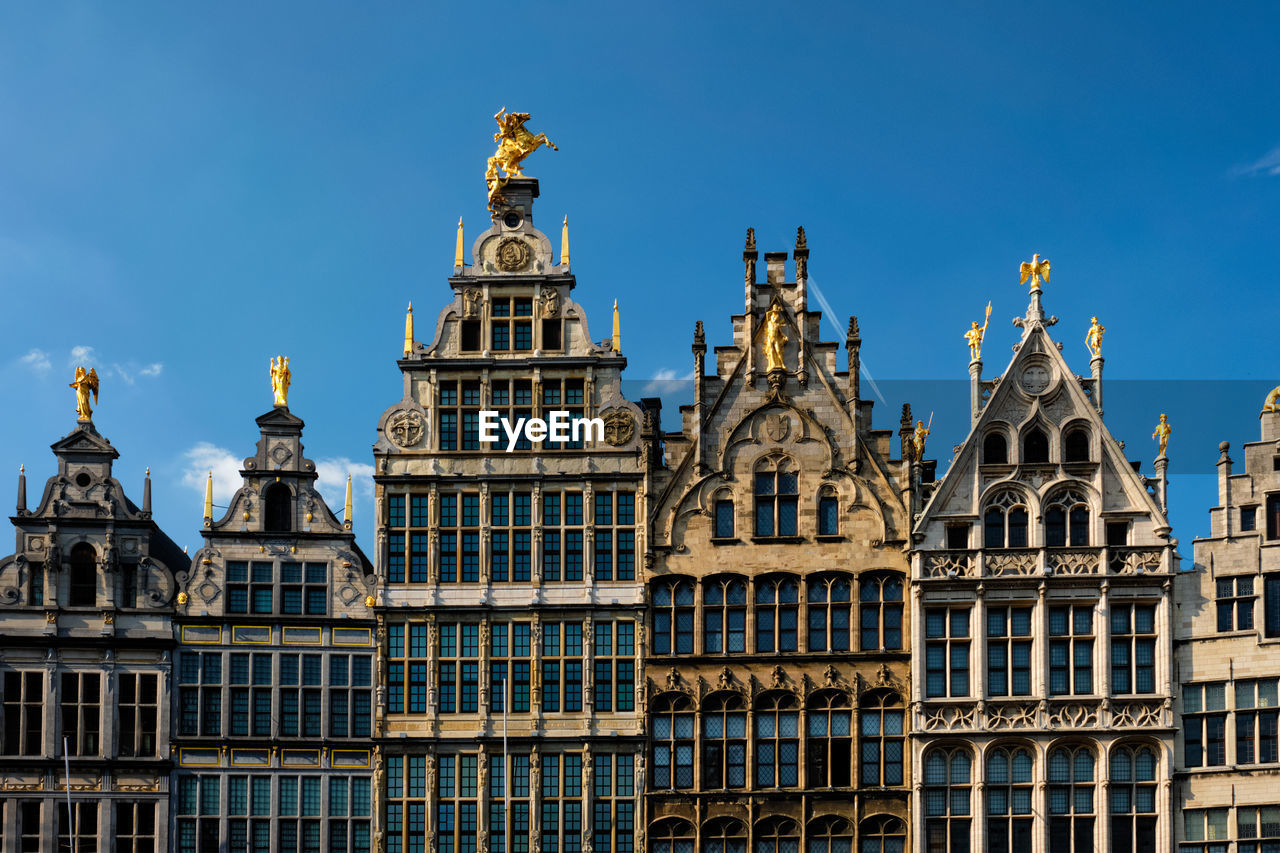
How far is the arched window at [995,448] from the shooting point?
54.8 metres

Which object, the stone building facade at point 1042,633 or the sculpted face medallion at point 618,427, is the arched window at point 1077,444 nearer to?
the stone building facade at point 1042,633

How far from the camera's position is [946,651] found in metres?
53.7

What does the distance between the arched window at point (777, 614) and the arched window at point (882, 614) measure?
1.72 metres

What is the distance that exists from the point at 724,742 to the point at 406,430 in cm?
1155

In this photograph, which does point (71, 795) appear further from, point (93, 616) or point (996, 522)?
point (996, 522)

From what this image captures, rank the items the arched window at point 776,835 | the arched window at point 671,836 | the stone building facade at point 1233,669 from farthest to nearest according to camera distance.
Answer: the arched window at point 671,836
the arched window at point 776,835
the stone building facade at point 1233,669

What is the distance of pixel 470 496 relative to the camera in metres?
55.5

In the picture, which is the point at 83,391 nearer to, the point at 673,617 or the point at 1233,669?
the point at 673,617

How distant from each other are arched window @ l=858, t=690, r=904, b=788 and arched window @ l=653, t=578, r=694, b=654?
4751 millimetres

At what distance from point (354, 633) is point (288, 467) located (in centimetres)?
468

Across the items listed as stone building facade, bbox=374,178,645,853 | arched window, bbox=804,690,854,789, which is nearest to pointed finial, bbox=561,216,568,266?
stone building facade, bbox=374,178,645,853

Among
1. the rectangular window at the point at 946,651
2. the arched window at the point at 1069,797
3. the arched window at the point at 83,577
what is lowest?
the arched window at the point at 1069,797

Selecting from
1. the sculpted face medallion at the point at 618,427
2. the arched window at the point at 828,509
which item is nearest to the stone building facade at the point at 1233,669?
the arched window at the point at 828,509

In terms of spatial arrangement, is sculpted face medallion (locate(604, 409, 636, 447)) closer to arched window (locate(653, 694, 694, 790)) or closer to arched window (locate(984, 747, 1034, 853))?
arched window (locate(653, 694, 694, 790))
